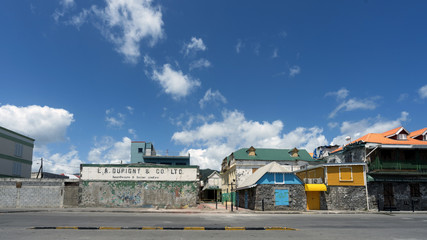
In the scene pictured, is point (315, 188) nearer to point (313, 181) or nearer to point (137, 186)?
point (313, 181)

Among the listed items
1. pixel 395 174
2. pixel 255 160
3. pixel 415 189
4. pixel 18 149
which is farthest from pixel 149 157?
pixel 415 189

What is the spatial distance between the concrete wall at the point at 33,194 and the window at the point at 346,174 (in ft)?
97.4

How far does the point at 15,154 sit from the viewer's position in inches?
1726

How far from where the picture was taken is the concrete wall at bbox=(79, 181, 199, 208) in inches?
1286

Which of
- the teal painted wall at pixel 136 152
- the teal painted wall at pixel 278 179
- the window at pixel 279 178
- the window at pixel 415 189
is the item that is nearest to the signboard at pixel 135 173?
the teal painted wall at pixel 278 179

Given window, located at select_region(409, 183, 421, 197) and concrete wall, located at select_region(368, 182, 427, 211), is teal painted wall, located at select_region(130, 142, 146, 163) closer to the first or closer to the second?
concrete wall, located at select_region(368, 182, 427, 211)

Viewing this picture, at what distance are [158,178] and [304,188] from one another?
52.4 feet

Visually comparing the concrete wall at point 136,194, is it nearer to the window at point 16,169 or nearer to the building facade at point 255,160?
the building facade at point 255,160

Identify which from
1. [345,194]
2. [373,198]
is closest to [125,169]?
[345,194]

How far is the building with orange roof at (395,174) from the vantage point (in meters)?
32.3

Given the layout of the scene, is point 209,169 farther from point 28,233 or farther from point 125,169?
point 28,233

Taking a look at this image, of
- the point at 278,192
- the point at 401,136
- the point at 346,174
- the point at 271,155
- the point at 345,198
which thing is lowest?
the point at 345,198

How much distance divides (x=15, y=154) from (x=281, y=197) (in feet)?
128

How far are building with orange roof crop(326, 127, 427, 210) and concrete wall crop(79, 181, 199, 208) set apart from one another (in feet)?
64.7
